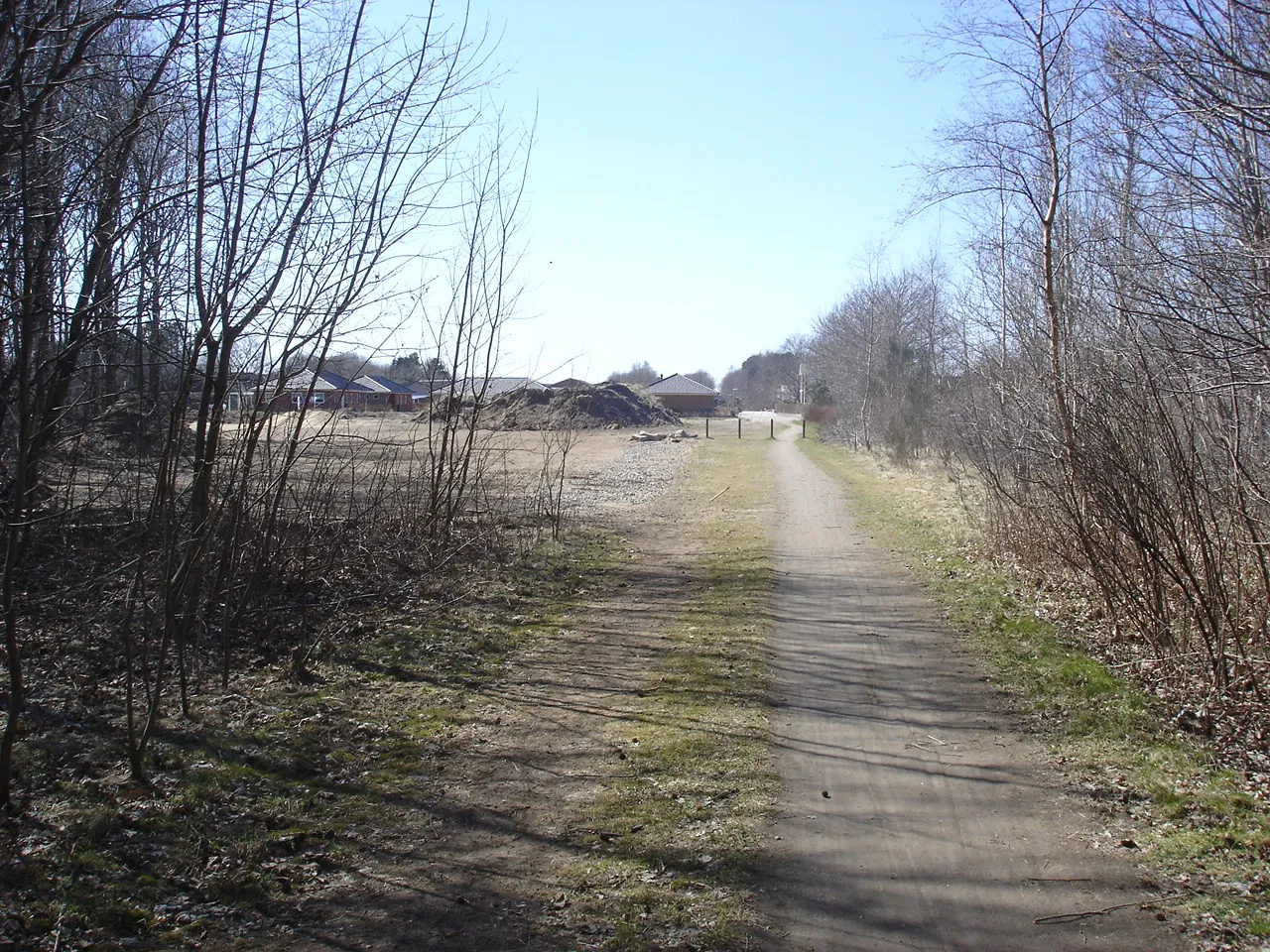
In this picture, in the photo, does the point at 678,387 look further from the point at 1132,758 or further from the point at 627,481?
the point at 1132,758

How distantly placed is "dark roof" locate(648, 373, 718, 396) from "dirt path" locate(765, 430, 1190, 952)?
270 ft

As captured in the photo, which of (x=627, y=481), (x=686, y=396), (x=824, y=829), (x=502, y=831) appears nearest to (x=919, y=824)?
(x=824, y=829)

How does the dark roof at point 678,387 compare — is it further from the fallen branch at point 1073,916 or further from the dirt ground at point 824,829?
the fallen branch at point 1073,916

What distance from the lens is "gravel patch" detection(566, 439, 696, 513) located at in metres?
20.5

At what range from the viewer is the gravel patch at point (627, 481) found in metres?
20.5

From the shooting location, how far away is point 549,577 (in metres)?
11.3

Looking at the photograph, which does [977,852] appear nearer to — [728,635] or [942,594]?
[728,635]

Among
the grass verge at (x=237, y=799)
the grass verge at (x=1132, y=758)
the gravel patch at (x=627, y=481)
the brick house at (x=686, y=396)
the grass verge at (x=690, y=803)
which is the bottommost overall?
the grass verge at (x=237, y=799)

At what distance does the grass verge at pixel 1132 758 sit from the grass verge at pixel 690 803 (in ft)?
6.13

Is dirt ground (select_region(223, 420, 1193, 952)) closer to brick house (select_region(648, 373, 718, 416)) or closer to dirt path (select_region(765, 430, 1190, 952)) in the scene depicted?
dirt path (select_region(765, 430, 1190, 952))

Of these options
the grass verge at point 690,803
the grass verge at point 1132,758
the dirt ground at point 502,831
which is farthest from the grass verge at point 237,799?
the grass verge at point 1132,758

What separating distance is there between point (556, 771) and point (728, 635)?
340 cm

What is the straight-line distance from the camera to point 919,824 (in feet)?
15.3

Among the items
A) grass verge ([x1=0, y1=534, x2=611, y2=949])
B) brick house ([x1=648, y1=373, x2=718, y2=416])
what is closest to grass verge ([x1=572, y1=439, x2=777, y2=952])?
grass verge ([x1=0, y1=534, x2=611, y2=949])
